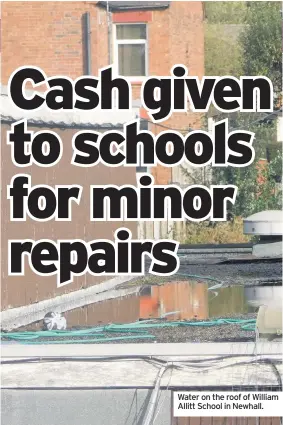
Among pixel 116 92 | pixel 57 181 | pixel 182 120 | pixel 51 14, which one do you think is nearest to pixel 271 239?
pixel 57 181

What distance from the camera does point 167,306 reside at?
9273 millimetres

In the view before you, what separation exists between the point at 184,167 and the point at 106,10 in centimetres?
319

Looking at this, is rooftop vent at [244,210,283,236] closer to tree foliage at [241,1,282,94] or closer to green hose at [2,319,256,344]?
green hose at [2,319,256,344]

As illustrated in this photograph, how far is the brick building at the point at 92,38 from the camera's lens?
17453 mm

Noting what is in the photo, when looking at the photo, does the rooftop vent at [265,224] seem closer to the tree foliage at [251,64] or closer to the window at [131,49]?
the tree foliage at [251,64]

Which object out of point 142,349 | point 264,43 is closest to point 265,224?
point 142,349

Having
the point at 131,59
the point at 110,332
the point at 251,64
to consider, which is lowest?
the point at 110,332

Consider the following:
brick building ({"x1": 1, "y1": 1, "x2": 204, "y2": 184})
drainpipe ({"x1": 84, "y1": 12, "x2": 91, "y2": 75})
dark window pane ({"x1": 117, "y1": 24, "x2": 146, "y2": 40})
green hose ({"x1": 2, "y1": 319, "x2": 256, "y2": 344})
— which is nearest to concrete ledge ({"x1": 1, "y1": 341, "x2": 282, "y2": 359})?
green hose ({"x1": 2, "y1": 319, "x2": 256, "y2": 344})

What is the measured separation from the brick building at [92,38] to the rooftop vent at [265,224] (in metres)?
7.19

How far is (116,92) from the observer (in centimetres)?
619

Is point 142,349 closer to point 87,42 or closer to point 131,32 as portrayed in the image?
point 87,42

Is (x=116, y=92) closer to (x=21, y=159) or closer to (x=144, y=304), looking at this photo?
(x=21, y=159)
